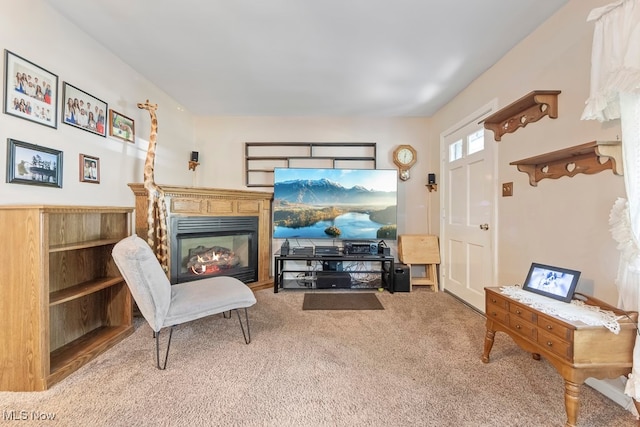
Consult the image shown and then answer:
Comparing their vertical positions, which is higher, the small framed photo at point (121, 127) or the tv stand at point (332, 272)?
the small framed photo at point (121, 127)

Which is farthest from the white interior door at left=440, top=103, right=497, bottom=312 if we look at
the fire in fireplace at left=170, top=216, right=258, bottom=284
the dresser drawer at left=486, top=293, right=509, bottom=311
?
the fire in fireplace at left=170, top=216, right=258, bottom=284

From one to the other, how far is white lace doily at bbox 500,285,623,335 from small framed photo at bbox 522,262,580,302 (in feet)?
0.13

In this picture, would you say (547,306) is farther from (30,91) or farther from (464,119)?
(30,91)

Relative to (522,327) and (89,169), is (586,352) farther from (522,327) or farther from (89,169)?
(89,169)

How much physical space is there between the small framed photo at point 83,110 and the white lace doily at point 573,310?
3424 mm

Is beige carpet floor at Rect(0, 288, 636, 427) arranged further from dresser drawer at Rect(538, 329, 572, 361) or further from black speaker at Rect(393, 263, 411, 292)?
black speaker at Rect(393, 263, 411, 292)

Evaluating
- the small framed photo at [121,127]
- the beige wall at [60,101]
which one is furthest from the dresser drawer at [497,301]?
the small framed photo at [121,127]

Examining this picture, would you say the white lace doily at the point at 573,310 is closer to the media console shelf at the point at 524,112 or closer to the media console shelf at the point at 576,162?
the media console shelf at the point at 576,162

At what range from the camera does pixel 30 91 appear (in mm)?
1697

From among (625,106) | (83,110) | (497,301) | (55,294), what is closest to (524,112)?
(625,106)

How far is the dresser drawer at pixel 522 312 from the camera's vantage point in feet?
4.57

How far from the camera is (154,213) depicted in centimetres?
254

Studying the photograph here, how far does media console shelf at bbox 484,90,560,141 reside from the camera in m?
1.77

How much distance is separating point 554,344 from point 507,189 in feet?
4.67
